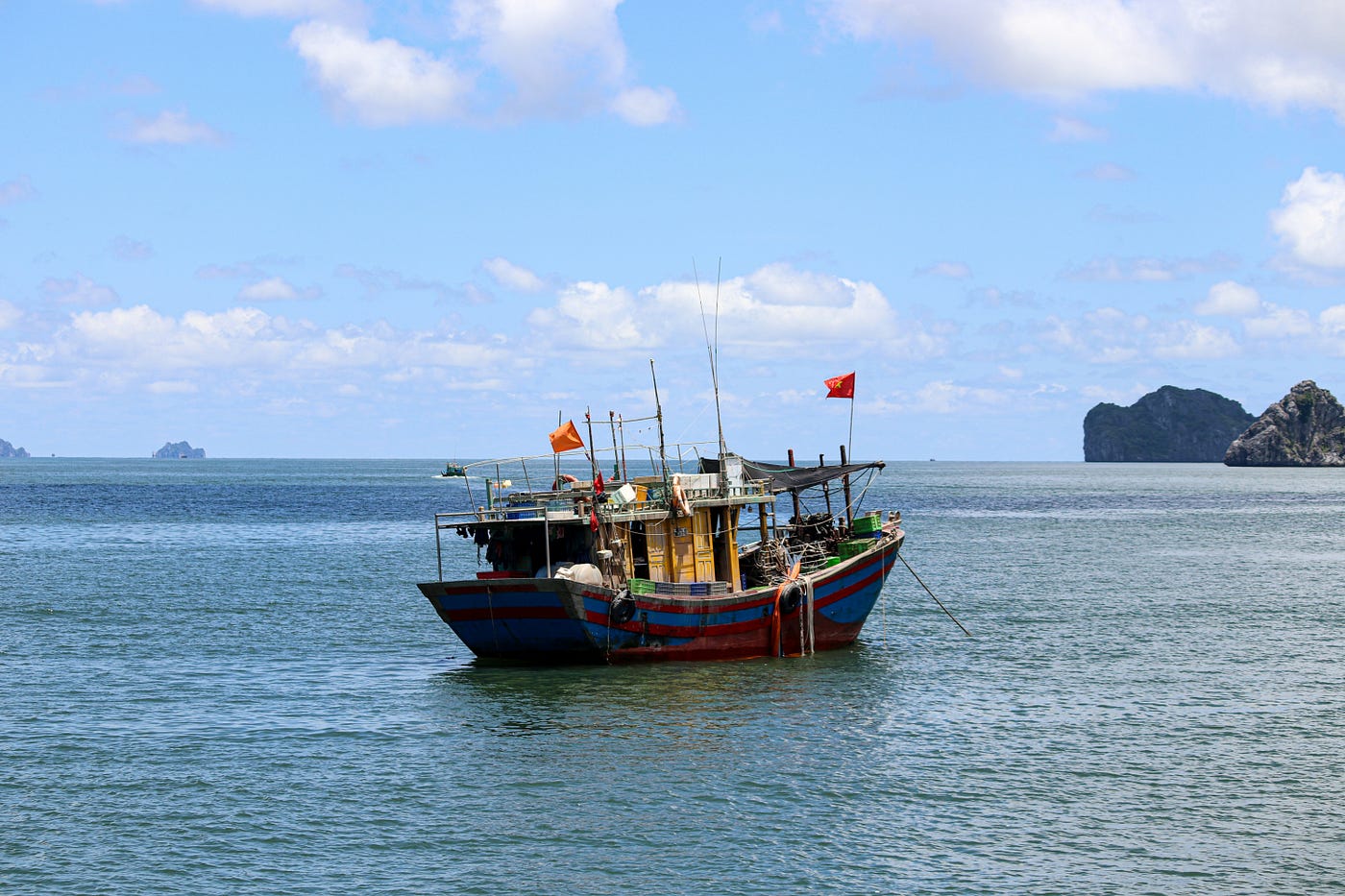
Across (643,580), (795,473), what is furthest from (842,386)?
(643,580)

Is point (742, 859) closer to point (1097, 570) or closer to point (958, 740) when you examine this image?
point (958, 740)

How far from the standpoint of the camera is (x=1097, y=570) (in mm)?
66812

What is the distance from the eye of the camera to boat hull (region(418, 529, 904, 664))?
111ft

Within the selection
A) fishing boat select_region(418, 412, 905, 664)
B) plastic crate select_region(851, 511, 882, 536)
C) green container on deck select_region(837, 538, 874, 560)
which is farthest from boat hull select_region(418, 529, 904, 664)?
plastic crate select_region(851, 511, 882, 536)

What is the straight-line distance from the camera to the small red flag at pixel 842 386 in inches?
1662

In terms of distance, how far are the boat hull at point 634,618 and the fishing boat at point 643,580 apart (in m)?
0.04

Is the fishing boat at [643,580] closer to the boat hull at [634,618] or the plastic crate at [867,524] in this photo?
the boat hull at [634,618]

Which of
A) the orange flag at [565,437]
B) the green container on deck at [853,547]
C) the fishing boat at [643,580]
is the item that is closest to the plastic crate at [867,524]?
the green container on deck at [853,547]

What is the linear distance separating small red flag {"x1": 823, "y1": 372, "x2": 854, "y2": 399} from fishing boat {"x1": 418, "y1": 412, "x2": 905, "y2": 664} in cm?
303

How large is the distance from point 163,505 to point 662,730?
11457 centimetres

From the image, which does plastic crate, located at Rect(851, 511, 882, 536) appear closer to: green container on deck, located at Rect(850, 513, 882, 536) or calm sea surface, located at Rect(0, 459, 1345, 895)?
green container on deck, located at Rect(850, 513, 882, 536)

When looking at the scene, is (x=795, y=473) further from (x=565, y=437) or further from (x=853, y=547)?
(x=565, y=437)

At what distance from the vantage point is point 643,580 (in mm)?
35375

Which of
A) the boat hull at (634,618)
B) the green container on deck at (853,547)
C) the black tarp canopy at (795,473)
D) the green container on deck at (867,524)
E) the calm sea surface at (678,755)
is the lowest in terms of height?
the calm sea surface at (678,755)
